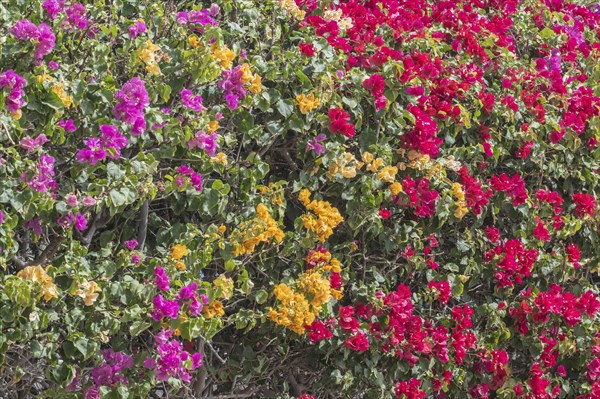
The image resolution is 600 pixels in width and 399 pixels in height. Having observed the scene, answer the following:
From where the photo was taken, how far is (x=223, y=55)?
3.40 metres

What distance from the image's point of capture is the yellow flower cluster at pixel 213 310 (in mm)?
3312

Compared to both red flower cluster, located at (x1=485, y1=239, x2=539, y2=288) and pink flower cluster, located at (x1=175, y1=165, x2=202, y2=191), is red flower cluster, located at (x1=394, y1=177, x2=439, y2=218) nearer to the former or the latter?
red flower cluster, located at (x1=485, y1=239, x2=539, y2=288)

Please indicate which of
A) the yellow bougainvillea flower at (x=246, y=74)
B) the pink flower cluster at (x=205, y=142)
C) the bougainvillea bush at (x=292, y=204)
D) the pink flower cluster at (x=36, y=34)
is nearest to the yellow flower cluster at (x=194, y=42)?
the bougainvillea bush at (x=292, y=204)

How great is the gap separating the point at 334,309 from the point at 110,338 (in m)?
0.92

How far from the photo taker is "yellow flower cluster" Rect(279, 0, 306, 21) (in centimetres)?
386

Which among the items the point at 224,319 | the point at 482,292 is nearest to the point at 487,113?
the point at 482,292

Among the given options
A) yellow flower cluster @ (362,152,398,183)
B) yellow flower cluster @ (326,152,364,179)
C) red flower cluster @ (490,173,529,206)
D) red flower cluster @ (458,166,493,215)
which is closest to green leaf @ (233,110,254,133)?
yellow flower cluster @ (326,152,364,179)

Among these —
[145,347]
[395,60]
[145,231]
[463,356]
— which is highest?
[395,60]

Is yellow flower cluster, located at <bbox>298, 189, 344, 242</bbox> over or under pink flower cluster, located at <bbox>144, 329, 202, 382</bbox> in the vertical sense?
over

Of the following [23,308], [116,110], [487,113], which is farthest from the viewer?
[487,113]

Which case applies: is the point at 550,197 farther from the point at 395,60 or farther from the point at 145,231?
the point at 145,231

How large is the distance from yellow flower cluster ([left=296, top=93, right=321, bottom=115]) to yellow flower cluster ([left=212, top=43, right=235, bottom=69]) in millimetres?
348

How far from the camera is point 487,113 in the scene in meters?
4.36

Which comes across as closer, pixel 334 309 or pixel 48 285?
pixel 48 285
